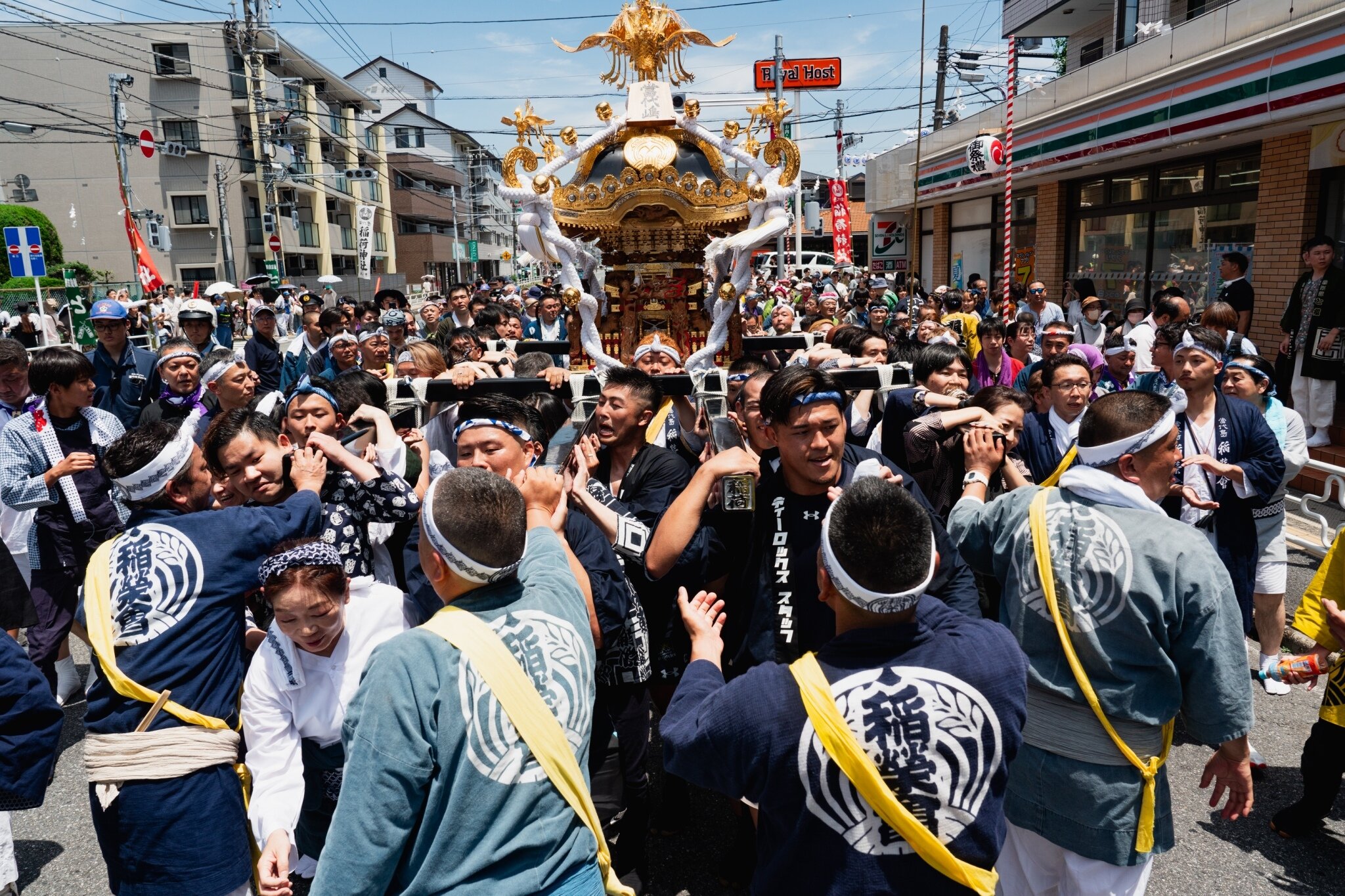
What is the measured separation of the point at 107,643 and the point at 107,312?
4.65 meters

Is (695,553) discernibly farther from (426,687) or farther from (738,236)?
(738,236)

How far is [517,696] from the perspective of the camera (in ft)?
5.58

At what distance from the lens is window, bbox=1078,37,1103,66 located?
18.6 metres

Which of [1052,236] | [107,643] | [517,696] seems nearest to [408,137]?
[1052,236]

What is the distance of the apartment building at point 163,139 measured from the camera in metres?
32.3

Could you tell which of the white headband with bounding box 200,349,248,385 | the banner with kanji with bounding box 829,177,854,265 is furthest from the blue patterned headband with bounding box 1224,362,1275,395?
the banner with kanji with bounding box 829,177,854,265

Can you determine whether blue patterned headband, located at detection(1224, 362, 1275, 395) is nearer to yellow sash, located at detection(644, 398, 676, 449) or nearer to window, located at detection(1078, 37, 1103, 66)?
yellow sash, located at detection(644, 398, 676, 449)

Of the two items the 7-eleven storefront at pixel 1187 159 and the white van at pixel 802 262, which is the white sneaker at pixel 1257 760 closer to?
the 7-eleven storefront at pixel 1187 159

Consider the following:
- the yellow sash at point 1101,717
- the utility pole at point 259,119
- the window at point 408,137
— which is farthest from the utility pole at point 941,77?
the window at point 408,137

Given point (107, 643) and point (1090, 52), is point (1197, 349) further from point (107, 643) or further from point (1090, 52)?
point (1090, 52)

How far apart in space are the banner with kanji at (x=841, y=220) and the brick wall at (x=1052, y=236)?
424cm

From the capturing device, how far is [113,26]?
3206cm

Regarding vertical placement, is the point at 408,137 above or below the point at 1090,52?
above

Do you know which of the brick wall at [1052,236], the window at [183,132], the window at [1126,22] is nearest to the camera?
the brick wall at [1052,236]
